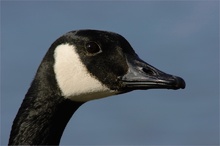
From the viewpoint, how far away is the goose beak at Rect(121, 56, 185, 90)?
24.7 ft

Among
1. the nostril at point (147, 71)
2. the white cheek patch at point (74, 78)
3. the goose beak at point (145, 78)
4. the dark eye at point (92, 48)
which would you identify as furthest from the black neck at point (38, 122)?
the nostril at point (147, 71)

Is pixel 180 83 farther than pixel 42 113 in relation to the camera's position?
No

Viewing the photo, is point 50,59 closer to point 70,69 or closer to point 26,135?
point 70,69

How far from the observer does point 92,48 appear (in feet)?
26.0

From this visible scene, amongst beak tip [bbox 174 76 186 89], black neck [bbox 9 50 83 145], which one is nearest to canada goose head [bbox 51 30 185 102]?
black neck [bbox 9 50 83 145]

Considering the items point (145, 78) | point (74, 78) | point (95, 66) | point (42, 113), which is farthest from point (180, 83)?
point (42, 113)

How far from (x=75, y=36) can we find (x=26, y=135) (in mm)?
1382

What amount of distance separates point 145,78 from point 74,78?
0.89 metres

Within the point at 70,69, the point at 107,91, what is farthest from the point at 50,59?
the point at 107,91

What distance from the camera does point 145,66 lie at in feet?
25.6

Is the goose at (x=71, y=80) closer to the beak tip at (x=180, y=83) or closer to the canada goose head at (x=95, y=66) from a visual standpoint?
the canada goose head at (x=95, y=66)

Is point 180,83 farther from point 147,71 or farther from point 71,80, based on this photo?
point 71,80

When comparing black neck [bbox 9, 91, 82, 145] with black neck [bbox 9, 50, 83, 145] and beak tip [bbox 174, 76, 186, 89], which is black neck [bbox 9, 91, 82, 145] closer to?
black neck [bbox 9, 50, 83, 145]

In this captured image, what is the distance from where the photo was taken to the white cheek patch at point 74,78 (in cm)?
780
